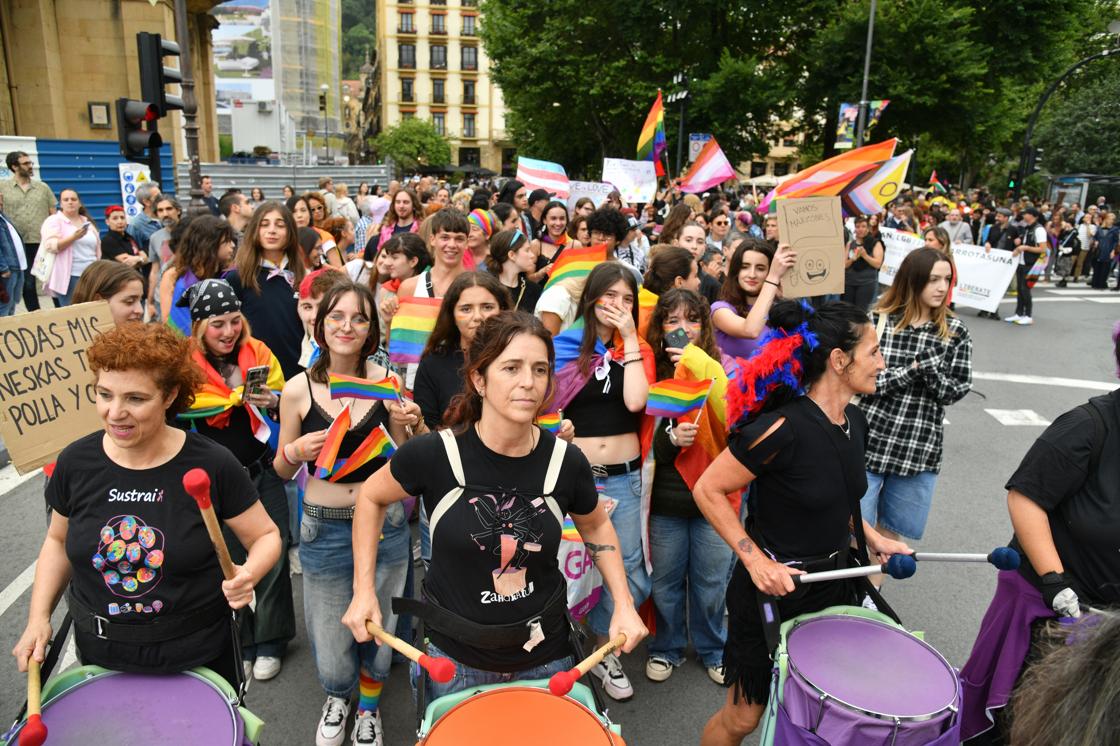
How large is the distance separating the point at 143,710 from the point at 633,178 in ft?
39.7

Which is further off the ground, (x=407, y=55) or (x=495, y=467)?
(x=407, y=55)

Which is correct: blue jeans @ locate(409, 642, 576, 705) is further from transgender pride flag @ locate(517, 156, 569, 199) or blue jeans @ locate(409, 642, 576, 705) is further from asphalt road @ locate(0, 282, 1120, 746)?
transgender pride flag @ locate(517, 156, 569, 199)

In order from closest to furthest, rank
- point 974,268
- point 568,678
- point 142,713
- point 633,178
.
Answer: point 568,678, point 142,713, point 974,268, point 633,178

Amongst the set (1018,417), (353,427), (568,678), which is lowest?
(1018,417)

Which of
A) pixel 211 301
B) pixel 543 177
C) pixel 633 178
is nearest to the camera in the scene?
pixel 211 301

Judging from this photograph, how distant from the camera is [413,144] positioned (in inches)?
2596

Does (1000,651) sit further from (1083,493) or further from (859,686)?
(859,686)

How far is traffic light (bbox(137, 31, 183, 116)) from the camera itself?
8.83 meters

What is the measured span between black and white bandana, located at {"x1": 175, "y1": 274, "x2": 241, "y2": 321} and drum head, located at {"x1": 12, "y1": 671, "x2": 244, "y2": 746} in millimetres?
1772

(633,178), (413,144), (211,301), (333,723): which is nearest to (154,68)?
(211,301)

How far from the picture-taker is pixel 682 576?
12.6 ft

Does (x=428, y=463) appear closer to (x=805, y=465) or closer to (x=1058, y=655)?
(x=805, y=465)

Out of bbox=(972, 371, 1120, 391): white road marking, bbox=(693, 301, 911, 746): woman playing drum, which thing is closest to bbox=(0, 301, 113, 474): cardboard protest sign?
bbox=(693, 301, 911, 746): woman playing drum

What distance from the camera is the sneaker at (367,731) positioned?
10.7ft
